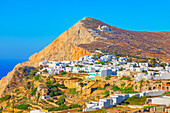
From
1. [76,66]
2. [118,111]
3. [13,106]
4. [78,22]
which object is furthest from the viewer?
[78,22]

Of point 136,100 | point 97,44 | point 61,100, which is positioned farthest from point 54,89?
point 97,44

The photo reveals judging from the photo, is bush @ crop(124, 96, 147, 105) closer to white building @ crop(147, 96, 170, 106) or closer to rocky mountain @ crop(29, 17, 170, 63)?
white building @ crop(147, 96, 170, 106)

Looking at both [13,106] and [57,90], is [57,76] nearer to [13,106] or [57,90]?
[57,90]

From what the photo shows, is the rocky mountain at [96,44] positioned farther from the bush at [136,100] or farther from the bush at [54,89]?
the bush at [136,100]

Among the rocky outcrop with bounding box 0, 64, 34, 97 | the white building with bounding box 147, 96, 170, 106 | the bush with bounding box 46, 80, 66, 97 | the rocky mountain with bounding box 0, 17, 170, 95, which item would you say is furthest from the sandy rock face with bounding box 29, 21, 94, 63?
the white building with bounding box 147, 96, 170, 106

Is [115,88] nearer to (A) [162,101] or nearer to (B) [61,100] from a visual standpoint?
(B) [61,100]

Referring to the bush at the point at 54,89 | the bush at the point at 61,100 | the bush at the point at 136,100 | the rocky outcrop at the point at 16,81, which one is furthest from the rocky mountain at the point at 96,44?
the bush at the point at 136,100

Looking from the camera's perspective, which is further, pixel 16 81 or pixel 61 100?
pixel 16 81

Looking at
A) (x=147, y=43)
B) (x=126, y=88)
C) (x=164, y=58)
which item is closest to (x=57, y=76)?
(x=126, y=88)
